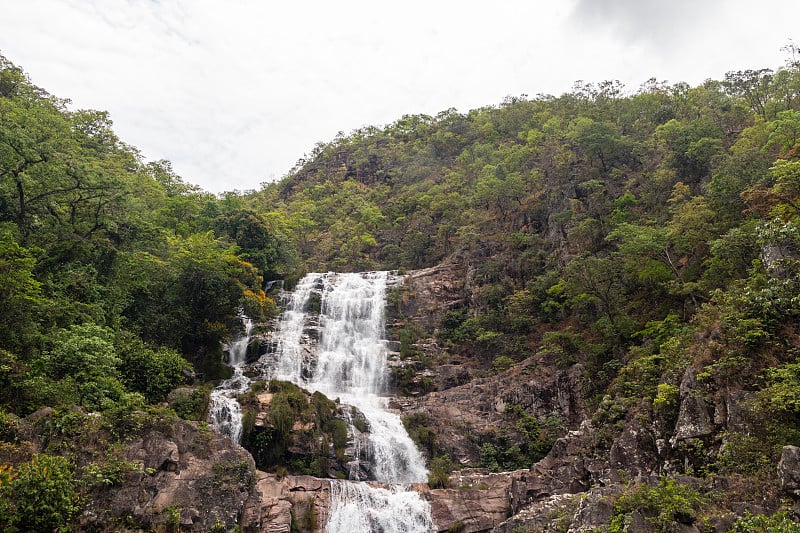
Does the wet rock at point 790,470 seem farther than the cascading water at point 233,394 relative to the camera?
No

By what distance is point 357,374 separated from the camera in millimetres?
25094

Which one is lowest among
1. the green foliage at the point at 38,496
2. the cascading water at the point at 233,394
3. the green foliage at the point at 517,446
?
the green foliage at the point at 38,496

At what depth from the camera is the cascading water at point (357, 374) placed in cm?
1584

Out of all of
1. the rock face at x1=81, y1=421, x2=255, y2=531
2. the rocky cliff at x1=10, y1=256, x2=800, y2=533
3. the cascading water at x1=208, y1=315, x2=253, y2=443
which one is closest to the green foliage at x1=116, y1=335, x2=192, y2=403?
the cascading water at x1=208, y1=315, x2=253, y2=443

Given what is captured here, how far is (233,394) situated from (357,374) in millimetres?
6732

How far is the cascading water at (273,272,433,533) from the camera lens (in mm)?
15844

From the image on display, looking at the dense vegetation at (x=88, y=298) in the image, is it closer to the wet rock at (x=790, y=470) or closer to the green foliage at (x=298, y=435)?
the green foliage at (x=298, y=435)

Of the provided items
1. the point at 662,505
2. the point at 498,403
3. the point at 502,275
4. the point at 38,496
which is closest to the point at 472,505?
the point at 498,403

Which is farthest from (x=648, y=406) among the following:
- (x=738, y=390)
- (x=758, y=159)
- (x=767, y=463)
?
(x=758, y=159)

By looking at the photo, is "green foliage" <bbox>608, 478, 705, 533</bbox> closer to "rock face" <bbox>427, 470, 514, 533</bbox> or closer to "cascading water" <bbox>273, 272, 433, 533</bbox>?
"rock face" <bbox>427, 470, 514, 533</bbox>

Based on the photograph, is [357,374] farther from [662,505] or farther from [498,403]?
[662,505]

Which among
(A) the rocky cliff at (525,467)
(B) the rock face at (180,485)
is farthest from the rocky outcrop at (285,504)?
(B) the rock face at (180,485)

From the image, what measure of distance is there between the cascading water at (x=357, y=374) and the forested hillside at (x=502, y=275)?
60.6 inches

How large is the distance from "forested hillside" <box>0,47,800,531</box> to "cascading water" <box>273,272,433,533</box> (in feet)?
5.05
